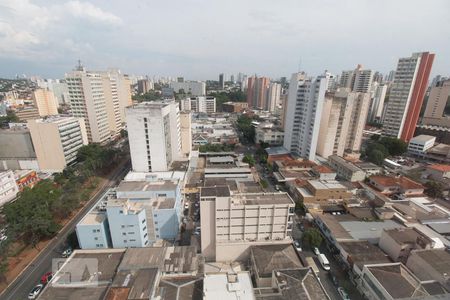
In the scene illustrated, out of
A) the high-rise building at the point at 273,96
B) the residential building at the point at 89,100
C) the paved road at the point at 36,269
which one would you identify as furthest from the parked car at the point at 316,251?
the high-rise building at the point at 273,96

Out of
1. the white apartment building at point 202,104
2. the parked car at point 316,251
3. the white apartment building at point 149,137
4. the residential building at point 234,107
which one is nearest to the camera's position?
the parked car at point 316,251

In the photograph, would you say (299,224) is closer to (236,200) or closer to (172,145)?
(236,200)

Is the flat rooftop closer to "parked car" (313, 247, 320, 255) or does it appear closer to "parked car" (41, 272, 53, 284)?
"parked car" (313, 247, 320, 255)

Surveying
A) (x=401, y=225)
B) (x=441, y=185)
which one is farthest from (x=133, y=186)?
(x=441, y=185)

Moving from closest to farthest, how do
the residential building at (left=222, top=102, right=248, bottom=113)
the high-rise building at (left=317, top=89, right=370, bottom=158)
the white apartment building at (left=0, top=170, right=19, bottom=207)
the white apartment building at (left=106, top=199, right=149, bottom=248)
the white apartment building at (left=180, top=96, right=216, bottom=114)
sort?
the white apartment building at (left=106, top=199, right=149, bottom=248), the white apartment building at (left=0, top=170, right=19, bottom=207), the high-rise building at (left=317, top=89, right=370, bottom=158), the white apartment building at (left=180, top=96, right=216, bottom=114), the residential building at (left=222, top=102, right=248, bottom=113)

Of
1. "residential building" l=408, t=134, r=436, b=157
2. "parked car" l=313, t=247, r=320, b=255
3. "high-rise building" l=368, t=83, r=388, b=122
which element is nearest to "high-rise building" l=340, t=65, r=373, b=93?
"high-rise building" l=368, t=83, r=388, b=122

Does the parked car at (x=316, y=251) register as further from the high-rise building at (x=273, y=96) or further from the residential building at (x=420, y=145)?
the high-rise building at (x=273, y=96)
